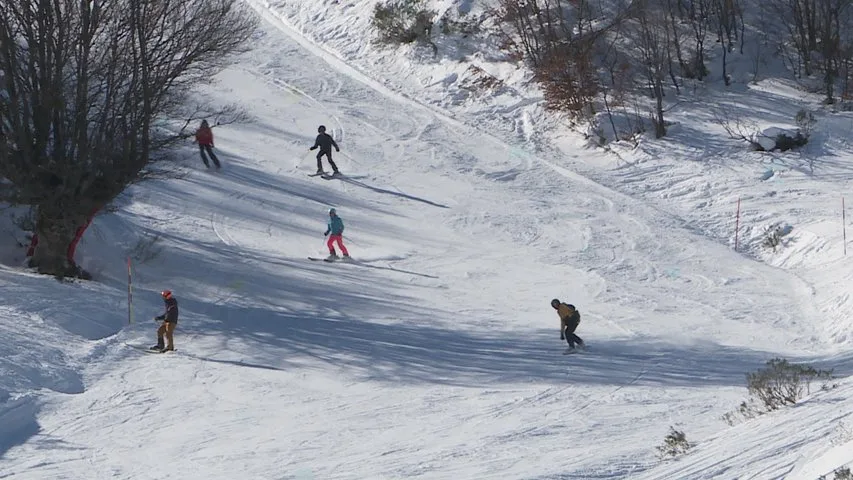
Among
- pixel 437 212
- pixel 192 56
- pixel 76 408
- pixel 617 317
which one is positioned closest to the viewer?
pixel 76 408

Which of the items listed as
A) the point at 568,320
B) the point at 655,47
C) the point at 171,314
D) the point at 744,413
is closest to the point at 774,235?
the point at 655,47

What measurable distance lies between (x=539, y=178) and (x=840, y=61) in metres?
A: 9.74

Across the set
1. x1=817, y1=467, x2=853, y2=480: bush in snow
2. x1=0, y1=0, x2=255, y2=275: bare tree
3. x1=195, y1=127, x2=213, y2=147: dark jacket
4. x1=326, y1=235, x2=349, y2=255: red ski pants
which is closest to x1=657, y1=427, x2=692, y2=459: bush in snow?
x1=817, y1=467, x2=853, y2=480: bush in snow

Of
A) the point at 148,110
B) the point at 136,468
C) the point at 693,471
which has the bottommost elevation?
the point at 136,468

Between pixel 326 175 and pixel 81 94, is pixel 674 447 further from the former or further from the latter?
pixel 326 175

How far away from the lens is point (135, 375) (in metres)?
16.8

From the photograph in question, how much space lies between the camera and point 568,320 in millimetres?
17703

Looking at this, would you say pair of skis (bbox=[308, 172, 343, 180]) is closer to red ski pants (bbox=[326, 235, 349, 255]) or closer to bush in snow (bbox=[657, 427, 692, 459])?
red ski pants (bbox=[326, 235, 349, 255])

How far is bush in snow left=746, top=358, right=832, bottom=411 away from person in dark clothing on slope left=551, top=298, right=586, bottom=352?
3.61 meters

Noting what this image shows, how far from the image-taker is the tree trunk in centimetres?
2058

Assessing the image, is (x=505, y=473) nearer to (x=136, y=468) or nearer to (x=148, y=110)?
(x=136, y=468)

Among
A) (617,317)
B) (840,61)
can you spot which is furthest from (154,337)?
(840,61)

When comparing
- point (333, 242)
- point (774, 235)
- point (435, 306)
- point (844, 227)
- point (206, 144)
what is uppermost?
point (206, 144)

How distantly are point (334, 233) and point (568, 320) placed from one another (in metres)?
6.09
